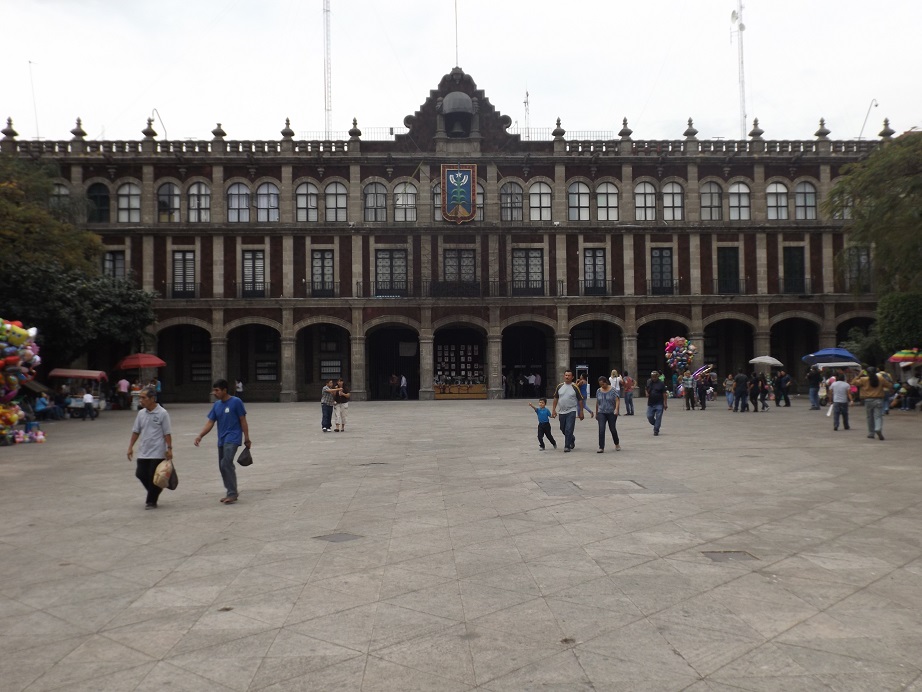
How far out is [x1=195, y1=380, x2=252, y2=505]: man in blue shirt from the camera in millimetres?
10078

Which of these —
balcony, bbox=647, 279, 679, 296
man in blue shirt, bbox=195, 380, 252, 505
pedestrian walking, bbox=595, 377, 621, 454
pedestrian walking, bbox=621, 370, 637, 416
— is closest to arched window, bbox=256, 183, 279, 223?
balcony, bbox=647, 279, 679, 296

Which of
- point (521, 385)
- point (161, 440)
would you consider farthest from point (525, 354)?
point (161, 440)

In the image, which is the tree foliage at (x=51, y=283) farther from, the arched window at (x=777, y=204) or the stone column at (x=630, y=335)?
Answer: the arched window at (x=777, y=204)

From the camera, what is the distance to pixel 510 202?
131 ft

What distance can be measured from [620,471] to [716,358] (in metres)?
32.1

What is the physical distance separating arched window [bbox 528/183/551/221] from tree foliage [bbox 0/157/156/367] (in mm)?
20026

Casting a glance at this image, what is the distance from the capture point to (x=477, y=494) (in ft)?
33.9

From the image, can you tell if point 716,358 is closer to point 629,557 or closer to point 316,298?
point 316,298

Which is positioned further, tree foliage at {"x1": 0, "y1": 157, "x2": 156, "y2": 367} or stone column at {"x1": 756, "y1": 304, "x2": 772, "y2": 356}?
stone column at {"x1": 756, "y1": 304, "x2": 772, "y2": 356}

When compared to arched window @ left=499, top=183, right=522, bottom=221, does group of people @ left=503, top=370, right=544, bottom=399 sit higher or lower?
lower

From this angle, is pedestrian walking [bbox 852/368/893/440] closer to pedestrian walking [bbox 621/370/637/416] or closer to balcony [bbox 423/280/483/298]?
pedestrian walking [bbox 621/370/637/416]

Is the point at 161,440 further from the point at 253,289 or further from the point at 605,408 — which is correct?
the point at 253,289

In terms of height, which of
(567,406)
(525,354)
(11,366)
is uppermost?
(525,354)

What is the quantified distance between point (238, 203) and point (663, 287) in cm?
2306
